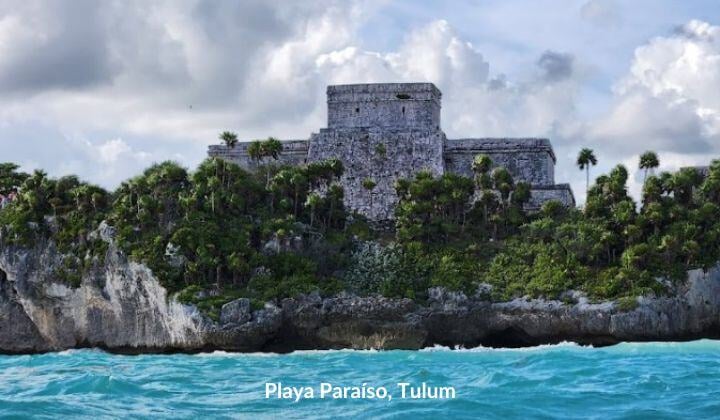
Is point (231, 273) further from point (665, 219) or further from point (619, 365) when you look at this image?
point (619, 365)

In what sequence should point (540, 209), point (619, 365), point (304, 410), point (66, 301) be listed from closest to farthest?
point (304, 410) → point (619, 365) → point (66, 301) → point (540, 209)

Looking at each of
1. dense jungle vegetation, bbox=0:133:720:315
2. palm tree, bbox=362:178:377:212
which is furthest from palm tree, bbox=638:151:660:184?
palm tree, bbox=362:178:377:212

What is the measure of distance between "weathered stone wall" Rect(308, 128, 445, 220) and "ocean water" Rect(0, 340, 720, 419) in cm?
1905

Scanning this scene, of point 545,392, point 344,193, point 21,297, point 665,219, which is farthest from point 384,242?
point 545,392

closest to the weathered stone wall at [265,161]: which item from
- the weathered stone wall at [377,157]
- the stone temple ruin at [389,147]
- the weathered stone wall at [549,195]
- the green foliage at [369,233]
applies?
the stone temple ruin at [389,147]

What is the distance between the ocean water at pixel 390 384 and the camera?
29859mm

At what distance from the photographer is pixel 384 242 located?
6662cm

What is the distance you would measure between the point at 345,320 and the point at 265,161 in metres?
17.3

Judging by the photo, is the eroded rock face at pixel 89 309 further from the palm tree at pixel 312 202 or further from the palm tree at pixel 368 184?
the palm tree at pixel 368 184

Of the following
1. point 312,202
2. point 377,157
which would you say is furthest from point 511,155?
point 312,202

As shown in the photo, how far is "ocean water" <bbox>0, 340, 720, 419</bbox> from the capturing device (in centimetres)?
2986

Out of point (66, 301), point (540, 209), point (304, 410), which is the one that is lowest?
point (304, 410)

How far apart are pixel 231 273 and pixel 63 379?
23.9 metres

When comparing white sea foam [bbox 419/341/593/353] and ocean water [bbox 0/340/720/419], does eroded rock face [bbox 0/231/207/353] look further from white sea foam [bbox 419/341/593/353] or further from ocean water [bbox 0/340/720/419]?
white sea foam [bbox 419/341/593/353]
